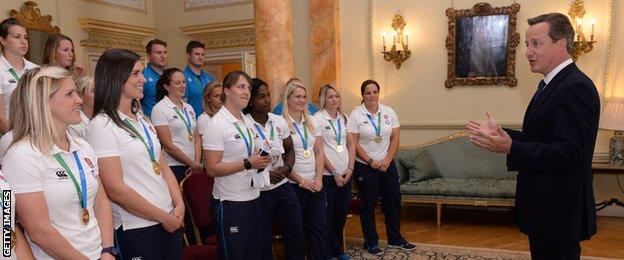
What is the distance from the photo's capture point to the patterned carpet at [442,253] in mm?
4105

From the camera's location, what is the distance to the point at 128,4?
8.02 metres

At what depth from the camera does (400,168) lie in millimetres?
5590

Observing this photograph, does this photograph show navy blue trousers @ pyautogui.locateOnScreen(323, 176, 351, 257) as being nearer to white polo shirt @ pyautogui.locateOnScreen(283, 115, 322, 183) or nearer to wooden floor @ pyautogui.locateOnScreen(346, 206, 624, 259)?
white polo shirt @ pyautogui.locateOnScreen(283, 115, 322, 183)

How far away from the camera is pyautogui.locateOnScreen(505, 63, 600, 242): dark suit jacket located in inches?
76.4

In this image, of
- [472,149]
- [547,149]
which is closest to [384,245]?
[472,149]

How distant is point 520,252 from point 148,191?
134 inches

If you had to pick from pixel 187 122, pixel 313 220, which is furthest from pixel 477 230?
pixel 187 122

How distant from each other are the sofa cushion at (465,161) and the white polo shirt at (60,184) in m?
4.52

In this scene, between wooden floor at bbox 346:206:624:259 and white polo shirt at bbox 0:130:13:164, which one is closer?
white polo shirt at bbox 0:130:13:164

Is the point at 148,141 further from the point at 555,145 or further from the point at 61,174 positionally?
the point at 555,145

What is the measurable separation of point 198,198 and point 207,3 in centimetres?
586

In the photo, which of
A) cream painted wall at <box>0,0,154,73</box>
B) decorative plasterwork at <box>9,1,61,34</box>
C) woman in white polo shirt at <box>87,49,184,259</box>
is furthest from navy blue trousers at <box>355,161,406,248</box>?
cream painted wall at <box>0,0,154,73</box>

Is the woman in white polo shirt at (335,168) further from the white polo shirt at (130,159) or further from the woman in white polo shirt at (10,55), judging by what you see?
the woman in white polo shirt at (10,55)

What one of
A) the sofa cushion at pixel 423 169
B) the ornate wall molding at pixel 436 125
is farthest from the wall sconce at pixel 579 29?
the sofa cushion at pixel 423 169
